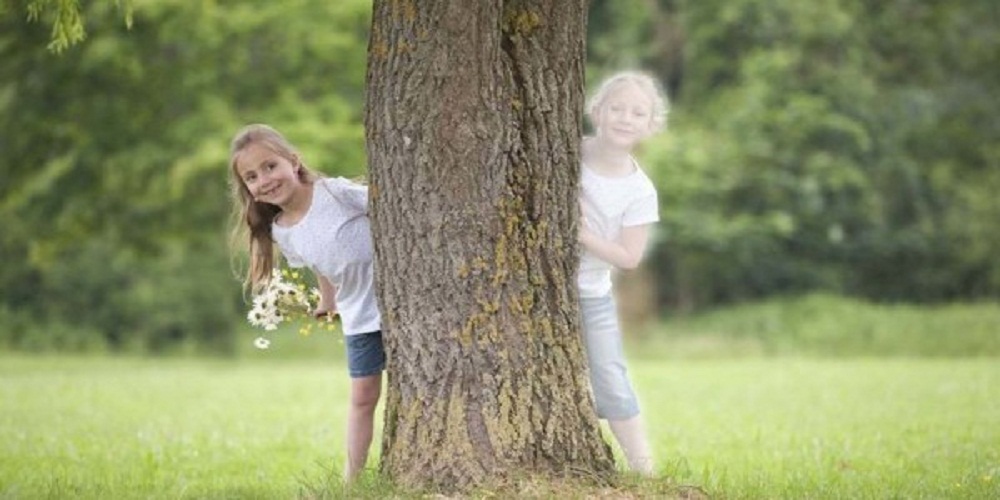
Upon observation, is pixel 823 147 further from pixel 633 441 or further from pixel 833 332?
pixel 633 441

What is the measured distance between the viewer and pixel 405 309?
235 inches

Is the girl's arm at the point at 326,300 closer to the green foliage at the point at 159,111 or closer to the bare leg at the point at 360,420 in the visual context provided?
the bare leg at the point at 360,420

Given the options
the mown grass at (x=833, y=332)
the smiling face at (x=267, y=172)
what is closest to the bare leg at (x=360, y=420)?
the smiling face at (x=267, y=172)

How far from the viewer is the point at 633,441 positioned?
269 inches

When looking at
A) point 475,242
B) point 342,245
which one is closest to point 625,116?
point 475,242

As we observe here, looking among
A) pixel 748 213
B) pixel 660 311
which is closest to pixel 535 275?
pixel 748 213

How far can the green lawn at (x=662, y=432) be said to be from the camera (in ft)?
24.6

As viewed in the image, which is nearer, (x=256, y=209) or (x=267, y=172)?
(x=267, y=172)

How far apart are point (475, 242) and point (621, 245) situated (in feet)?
3.64

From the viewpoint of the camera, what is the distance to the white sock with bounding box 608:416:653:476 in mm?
6805

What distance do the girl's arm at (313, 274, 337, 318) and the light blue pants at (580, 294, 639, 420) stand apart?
1193 mm

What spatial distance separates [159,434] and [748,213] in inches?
781

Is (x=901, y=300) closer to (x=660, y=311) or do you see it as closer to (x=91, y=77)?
(x=660, y=311)

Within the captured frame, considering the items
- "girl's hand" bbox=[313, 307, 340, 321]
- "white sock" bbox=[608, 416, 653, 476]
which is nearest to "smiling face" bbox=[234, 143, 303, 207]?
"girl's hand" bbox=[313, 307, 340, 321]
